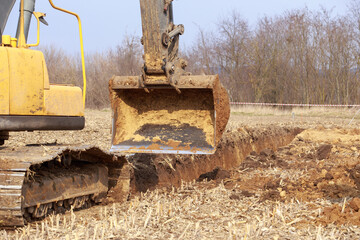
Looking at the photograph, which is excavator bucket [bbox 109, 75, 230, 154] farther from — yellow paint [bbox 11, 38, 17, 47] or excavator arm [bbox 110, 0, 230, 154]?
yellow paint [bbox 11, 38, 17, 47]

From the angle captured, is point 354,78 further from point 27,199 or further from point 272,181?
point 27,199

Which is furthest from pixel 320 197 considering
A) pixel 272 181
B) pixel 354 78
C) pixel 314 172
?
pixel 354 78

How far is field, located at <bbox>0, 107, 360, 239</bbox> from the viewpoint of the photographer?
4234 mm

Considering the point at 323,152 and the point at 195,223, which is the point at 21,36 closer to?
the point at 195,223

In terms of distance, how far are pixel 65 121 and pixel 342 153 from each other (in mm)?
6817

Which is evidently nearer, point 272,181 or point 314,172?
point 272,181

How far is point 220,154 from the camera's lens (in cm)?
970

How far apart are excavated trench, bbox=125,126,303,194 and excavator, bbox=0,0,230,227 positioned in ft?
1.53

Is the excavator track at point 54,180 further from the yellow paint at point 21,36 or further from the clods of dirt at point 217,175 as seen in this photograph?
the clods of dirt at point 217,175

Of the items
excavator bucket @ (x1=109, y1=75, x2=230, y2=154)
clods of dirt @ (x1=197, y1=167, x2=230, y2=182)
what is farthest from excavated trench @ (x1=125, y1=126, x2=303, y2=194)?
excavator bucket @ (x1=109, y1=75, x2=230, y2=154)

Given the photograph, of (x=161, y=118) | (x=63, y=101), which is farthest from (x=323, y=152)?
(x=63, y=101)

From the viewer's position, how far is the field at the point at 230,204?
13.9 ft

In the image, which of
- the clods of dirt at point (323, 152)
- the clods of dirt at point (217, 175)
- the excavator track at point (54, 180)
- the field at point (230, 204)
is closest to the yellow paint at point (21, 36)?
the excavator track at point (54, 180)

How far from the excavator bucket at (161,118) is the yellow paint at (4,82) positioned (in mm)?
2001
